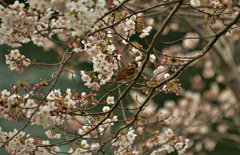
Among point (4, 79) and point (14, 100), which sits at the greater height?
point (4, 79)

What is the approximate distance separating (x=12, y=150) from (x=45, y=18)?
4.22 feet

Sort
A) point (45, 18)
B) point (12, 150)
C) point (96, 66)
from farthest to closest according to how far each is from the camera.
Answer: point (12, 150) → point (96, 66) → point (45, 18)

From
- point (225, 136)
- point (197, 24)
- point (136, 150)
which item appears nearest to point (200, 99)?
point (225, 136)

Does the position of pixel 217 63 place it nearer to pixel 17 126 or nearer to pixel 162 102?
pixel 162 102

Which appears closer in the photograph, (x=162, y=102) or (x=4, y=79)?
(x=4, y=79)

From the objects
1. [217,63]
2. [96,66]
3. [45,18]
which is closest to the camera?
[45,18]

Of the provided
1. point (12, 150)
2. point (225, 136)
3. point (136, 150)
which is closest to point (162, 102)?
point (225, 136)

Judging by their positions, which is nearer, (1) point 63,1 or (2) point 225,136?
(1) point 63,1

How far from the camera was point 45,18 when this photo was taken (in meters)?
1.68

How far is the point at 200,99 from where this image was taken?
5770mm

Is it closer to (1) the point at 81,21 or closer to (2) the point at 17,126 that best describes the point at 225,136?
(2) the point at 17,126

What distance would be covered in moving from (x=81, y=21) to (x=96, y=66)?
51cm

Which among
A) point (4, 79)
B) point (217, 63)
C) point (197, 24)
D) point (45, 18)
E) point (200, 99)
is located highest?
point (4, 79)

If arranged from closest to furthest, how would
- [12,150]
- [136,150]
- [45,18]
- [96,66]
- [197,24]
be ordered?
[45,18] → [96,66] → [12,150] → [136,150] → [197,24]
